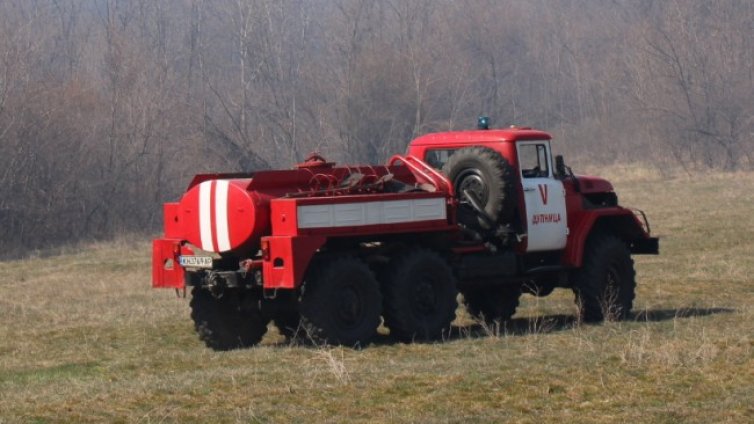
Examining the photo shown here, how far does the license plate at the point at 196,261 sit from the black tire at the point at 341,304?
1171 mm

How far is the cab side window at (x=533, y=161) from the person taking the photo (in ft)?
53.3

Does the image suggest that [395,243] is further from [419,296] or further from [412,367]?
[412,367]

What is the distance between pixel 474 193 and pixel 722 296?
14.8ft

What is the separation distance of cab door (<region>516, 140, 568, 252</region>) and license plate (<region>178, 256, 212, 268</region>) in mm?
3781

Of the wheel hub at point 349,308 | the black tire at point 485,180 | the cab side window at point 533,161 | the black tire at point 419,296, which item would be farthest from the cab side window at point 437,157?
the wheel hub at point 349,308

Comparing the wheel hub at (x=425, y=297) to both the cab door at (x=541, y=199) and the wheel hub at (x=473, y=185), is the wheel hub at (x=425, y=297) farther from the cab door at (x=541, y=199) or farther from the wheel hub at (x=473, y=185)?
the cab door at (x=541, y=199)

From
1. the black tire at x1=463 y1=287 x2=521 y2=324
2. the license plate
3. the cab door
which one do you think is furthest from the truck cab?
the license plate

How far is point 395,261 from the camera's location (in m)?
14.8

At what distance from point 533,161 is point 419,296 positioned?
250cm

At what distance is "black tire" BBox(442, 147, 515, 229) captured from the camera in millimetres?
15578

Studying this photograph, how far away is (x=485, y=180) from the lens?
15.7 metres

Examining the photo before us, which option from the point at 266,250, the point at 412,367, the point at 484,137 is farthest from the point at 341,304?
the point at 484,137

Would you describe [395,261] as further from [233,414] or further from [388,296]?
[233,414]

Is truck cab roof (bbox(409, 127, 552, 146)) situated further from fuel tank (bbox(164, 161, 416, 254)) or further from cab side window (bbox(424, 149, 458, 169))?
fuel tank (bbox(164, 161, 416, 254))
